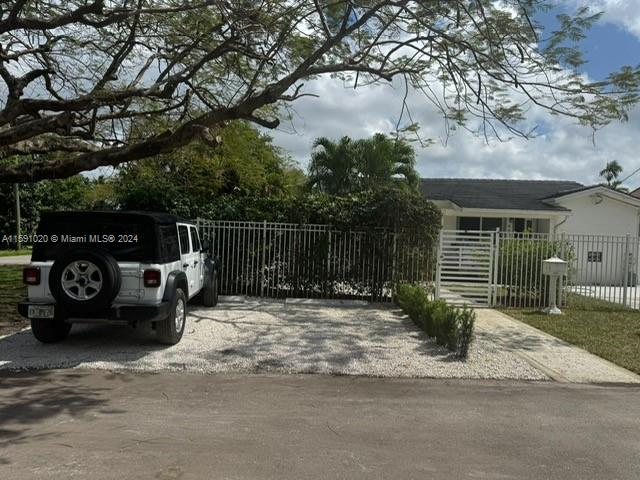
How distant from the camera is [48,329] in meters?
A: 7.90

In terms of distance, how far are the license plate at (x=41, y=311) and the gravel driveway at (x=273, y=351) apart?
0.54 m

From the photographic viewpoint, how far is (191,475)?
12.8ft

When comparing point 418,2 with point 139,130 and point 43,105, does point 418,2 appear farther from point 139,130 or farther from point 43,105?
point 139,130

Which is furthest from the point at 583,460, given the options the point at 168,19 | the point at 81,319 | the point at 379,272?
the point at 168,19

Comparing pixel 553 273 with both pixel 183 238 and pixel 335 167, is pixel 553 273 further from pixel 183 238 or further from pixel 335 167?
pixel 335 167

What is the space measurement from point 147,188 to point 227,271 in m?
2.80

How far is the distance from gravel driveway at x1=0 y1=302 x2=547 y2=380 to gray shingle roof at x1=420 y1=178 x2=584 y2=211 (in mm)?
13452

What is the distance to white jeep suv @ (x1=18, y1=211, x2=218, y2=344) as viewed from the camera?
7.14 meters

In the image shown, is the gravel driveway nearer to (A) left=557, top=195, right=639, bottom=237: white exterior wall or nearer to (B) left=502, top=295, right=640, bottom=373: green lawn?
(B) left=502, top=295, right=640, bottom=373: green lawn

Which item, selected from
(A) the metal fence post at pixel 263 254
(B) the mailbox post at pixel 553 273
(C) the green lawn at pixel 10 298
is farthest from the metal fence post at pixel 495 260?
(C) the green lawn at pixel 10 298

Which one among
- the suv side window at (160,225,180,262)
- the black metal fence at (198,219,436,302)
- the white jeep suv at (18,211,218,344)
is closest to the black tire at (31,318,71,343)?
the white jeep suv at (18,211,218,344)

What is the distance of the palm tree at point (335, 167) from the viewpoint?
22953 millimetres

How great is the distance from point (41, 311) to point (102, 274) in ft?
3.31

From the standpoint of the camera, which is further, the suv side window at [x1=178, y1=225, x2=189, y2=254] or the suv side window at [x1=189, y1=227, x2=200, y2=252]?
the suv side window at [x1=189, y1=227, x2=200, y2=252]
